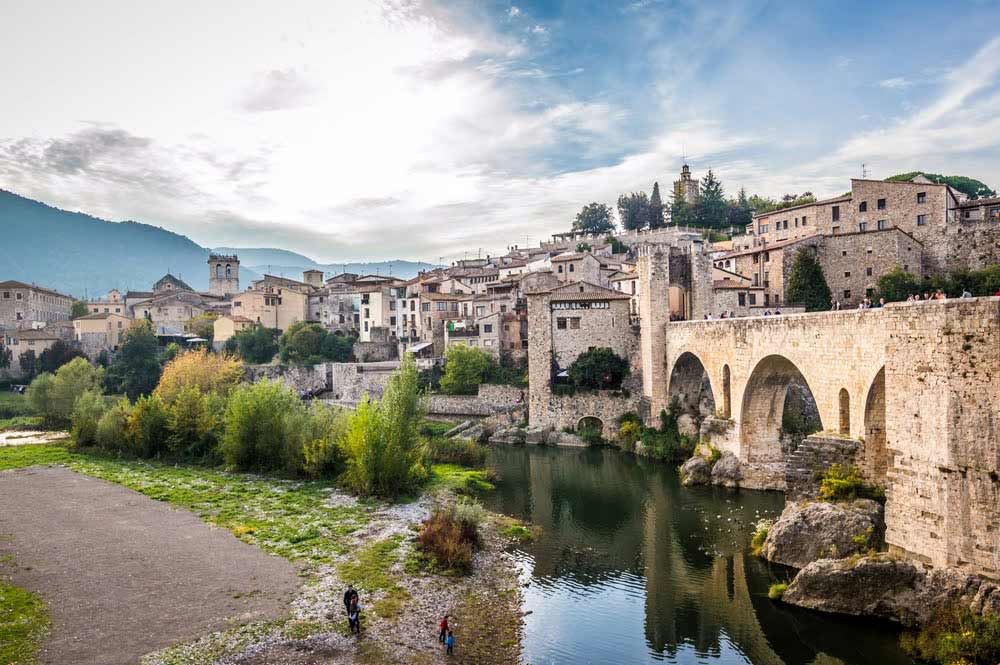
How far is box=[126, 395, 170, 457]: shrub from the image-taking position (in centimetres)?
3444

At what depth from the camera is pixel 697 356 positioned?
30281mm

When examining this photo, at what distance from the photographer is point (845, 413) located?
1841 cm

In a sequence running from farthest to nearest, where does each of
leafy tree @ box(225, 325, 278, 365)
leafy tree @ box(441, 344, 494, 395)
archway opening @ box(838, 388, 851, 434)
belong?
leafy tree @ box(225, 325, 278, 365), leafy tree @ box(441, 344, 494, 395), archway opening @ box(838, 388, 851, 434)

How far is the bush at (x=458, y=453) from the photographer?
3322cm

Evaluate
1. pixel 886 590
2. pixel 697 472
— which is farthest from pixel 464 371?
pixel 886 590

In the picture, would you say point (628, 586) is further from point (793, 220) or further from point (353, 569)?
point (793, 220)

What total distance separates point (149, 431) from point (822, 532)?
1262 inches

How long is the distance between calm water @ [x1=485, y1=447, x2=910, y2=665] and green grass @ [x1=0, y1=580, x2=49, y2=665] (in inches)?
386

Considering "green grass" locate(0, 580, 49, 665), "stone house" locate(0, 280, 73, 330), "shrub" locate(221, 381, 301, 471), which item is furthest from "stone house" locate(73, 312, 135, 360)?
"green grass" locate(0, 580, 49, 665)

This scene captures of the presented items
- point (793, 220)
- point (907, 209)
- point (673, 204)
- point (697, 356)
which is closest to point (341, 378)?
point (697, 356)

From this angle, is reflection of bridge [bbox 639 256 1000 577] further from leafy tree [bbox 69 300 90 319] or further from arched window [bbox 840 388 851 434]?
leafy tree [bbox 69 300 90 319]

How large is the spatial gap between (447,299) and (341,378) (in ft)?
36.7

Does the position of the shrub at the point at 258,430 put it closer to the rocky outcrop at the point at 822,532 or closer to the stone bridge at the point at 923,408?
the rocky outcrop at the point at 822,532

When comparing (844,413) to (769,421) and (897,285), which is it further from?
(897,285)
